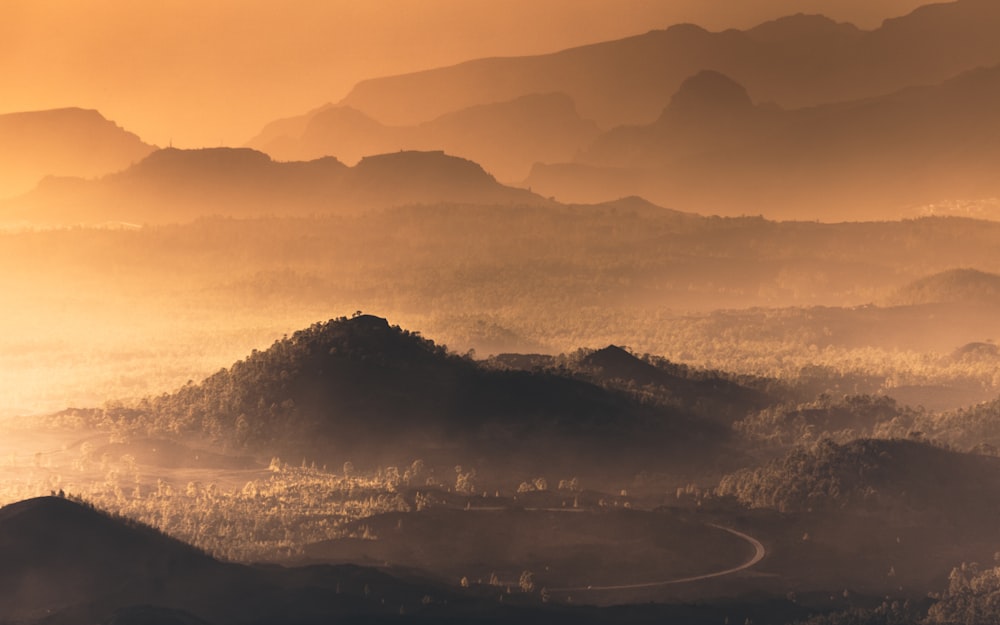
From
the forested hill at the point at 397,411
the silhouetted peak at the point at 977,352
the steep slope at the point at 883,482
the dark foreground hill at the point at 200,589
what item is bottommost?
the dark foreground hill at the point at 200,589

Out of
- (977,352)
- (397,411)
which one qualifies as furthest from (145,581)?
(977,352)

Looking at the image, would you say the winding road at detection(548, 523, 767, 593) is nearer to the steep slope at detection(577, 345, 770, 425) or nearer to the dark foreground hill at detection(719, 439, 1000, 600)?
the dark foreground hill at detection(719, 439, 1000, 600)

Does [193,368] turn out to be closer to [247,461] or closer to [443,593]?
[247,461]

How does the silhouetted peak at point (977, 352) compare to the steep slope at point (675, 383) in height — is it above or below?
above

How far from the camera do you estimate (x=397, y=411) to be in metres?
88.1

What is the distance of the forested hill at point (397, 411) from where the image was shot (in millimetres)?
85125

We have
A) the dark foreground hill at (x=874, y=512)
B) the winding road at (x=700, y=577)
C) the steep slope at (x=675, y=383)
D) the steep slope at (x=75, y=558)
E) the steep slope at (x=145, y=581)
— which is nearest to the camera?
the steep slope at (x=145, y=581)

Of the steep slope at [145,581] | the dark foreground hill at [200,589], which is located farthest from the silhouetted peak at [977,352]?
→ the steep slope at [145,581]

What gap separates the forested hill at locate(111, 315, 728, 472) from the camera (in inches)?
3351

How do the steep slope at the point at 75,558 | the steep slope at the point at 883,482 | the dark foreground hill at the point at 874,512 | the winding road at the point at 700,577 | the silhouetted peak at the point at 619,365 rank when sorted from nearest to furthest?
the steep slope at the point at 75,558 < the winding road at the point at 700,577 < the dark foreground hill at the point at 874,512 < the steep slope at the point at 883,482 < the silhouetted peak at the point at 619,365

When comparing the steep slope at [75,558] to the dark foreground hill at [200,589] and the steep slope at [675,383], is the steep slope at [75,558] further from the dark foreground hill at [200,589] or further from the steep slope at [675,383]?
the steep slope at [675,383]

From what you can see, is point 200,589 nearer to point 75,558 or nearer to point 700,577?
point 75,558

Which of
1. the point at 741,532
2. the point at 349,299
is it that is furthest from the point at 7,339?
the point at 741,532

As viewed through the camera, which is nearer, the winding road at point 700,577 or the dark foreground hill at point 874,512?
the winding road at point 700,577
